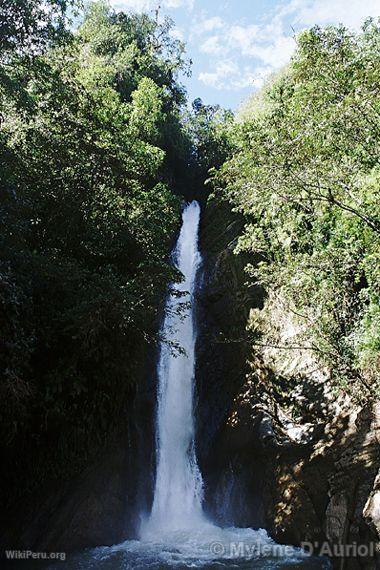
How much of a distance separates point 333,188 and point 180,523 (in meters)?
8.10

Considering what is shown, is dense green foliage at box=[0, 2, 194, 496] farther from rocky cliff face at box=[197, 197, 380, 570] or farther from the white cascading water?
rocky cliff face at box=[197, 197, 380, 570]

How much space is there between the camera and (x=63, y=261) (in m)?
9.20

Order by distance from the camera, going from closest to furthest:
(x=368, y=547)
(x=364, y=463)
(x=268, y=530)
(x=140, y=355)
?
1. (x=368, y=547)
2. (x=364, y=463)
3. (x=268, y=530)
4. (x=140, y=355)

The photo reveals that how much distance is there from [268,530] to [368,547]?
271 cm

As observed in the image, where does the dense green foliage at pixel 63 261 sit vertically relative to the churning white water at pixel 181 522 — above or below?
above

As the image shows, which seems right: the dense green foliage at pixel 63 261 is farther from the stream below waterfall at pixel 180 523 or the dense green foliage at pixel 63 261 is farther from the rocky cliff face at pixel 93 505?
the stream below waterfall at pixel 180 523

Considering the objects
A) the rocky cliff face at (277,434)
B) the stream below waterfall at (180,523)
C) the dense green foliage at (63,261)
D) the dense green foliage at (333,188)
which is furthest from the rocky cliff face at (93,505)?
the dense green foliage at (333,188)

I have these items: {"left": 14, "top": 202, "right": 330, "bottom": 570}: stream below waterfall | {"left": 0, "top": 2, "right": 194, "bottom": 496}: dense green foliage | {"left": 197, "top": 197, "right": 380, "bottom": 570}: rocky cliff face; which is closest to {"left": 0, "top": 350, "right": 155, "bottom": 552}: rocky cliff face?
{"left": 14, "top": 202, "right": 330, "bottom": 570}: stream below waterfall

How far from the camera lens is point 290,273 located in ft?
28.4

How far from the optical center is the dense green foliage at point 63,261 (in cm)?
821

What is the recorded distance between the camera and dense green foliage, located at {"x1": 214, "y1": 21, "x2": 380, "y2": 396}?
6.93m

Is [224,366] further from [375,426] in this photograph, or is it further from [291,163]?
[291,163]

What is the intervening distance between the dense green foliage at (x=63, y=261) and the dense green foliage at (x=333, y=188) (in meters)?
3.17

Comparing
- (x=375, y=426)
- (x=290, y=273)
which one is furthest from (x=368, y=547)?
(x=290, y=273)
